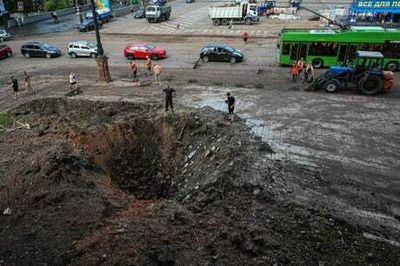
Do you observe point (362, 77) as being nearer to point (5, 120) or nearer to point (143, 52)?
point (143, 52)

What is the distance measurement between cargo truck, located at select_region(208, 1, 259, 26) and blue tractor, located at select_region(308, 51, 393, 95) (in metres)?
25.1

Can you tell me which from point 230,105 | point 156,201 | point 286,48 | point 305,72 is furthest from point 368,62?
point 156,201

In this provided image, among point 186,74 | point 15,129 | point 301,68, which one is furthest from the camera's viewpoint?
point 186,74

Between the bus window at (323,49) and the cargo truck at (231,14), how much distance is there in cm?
1956

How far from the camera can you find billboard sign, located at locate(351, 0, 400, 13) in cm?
3866

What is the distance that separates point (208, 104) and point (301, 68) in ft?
26.3

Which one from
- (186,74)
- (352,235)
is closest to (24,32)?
(186,74)

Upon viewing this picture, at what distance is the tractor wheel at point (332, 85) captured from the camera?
21.8 meters

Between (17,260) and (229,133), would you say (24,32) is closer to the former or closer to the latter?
(229,133)

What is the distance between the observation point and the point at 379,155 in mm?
14711

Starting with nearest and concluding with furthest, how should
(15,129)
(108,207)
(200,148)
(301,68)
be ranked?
(108,207) < (200,148) < (15,129) < (301,68)

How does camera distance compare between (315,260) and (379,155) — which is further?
(379,155)

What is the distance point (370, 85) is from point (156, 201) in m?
14.7

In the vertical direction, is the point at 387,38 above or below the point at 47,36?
above
